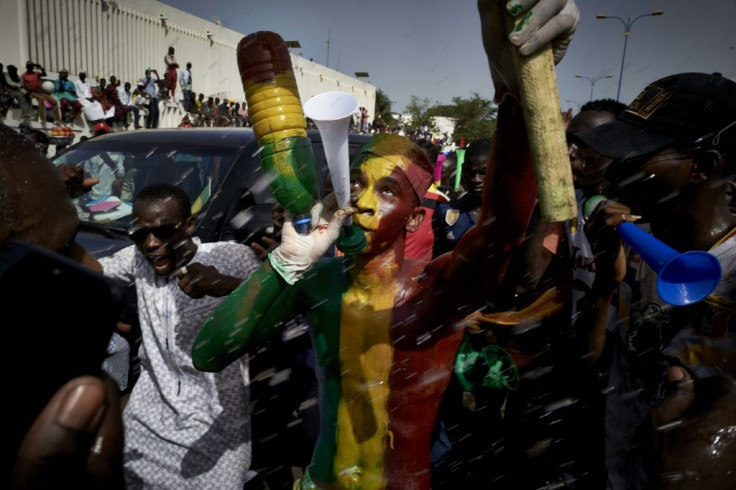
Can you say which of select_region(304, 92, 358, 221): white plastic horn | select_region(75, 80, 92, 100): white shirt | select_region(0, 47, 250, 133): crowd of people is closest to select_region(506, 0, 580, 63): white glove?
select_region(304, 92, 358, 221): white plastic horn

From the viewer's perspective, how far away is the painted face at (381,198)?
1788 millimetres

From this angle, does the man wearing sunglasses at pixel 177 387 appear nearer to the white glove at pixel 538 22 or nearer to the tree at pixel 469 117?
the white glove at pixel 538 22

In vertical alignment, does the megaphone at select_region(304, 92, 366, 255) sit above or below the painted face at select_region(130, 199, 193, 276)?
above

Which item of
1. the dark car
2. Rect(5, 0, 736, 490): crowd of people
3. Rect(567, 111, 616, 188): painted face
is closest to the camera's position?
Rect(5, 0, 736, 490): crowd of people

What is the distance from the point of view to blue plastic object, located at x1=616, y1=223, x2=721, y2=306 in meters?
1.42

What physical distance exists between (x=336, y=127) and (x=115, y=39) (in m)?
22.6

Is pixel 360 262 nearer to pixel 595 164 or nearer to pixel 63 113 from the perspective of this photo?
pixel 595 164

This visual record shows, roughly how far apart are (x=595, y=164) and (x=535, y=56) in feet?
6.77

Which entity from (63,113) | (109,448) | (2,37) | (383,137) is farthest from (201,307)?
(2,37)

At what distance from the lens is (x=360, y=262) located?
1.86 metres

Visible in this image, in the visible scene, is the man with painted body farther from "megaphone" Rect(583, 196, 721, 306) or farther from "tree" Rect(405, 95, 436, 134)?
"tree" Rect(405, 95, 436, 134)

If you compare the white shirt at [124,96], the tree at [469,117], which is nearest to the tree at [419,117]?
the tree at [469,117]

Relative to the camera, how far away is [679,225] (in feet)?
6.12

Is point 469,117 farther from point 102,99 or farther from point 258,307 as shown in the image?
point 258,307
